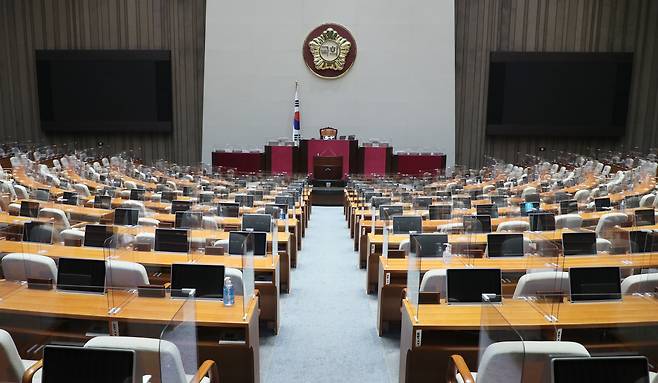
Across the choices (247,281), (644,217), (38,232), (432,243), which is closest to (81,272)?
(247,281)

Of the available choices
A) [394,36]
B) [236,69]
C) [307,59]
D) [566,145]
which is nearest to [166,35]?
[236,69]

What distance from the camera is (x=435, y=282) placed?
15.2 feet

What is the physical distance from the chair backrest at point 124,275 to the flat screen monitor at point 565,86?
17.2 m

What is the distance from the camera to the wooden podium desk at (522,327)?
3.62 meters

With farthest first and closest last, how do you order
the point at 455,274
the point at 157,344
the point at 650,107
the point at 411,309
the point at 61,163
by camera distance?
1. the point at 650,107
2. the point at 61,163
3. the point at 455,274
4. the point at 411,309
5. the point at 157,344

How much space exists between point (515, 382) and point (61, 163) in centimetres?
1540

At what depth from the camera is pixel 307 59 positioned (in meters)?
19.6

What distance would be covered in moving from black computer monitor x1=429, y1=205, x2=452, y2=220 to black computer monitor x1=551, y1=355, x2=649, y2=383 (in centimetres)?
566

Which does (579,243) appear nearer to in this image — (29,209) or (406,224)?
(406,224)

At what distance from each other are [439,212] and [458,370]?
510 cm

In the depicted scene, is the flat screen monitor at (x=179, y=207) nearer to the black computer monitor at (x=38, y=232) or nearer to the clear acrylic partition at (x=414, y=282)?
the black computer monitor at (x=38, y=232)

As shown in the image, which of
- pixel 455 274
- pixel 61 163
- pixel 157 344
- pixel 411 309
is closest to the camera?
pixel 157 344

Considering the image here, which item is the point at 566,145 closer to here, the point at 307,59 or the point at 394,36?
the point at 394,36

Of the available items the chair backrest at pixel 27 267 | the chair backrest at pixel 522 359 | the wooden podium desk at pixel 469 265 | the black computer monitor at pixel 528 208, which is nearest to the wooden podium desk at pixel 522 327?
the chair backrest at pixel 522 359
